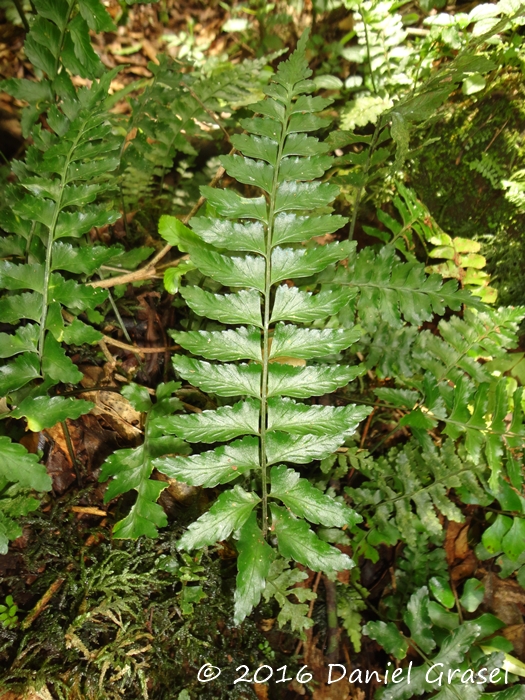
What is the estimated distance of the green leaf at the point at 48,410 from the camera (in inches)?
62.0

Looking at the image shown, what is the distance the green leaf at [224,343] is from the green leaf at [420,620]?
1337mm

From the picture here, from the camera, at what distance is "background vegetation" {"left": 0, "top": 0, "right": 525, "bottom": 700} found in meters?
1.64

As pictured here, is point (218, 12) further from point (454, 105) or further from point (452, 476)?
point (452, 476)

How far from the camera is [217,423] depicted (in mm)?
1614

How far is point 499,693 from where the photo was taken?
185 centimetres

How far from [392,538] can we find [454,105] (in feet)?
7.59

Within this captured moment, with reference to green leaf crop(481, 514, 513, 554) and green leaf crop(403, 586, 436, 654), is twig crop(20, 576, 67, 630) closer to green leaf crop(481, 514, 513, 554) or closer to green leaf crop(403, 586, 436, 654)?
green leaf crop(403, 586, 436, 654)

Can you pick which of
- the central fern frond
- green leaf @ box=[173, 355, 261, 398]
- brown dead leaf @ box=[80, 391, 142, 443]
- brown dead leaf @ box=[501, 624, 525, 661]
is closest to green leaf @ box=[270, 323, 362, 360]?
the central fern frond

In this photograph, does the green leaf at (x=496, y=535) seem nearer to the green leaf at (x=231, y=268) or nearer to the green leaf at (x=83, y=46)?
the green leaf at (x=231, y=268)

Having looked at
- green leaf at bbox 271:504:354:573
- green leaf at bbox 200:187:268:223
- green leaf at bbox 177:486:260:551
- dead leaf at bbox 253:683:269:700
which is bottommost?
dead leaf at bbox 253:683:269:700

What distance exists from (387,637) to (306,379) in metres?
1.26

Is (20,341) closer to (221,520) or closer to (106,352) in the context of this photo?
(106,352)

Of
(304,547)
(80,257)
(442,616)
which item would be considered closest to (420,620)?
(442,616)

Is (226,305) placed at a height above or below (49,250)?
below
